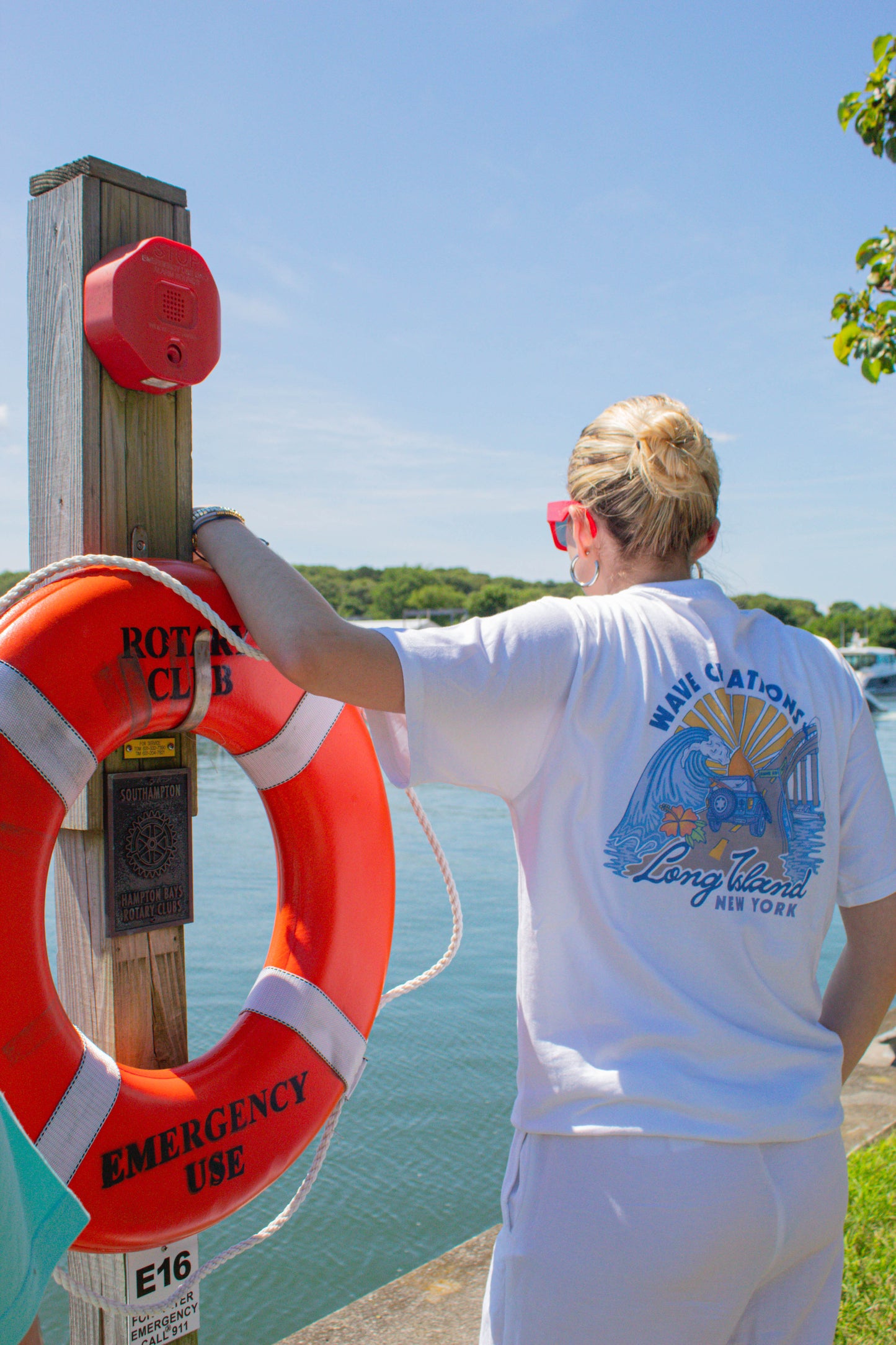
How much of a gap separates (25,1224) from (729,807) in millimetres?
654

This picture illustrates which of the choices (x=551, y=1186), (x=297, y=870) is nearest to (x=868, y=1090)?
(x=297, y=870)

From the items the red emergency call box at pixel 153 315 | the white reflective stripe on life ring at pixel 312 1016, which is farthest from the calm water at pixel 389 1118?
the red emergency call box at pixel 153 315

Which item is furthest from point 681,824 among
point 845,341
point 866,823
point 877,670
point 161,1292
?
point 877,670

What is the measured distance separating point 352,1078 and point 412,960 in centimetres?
333

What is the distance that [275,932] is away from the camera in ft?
4.91

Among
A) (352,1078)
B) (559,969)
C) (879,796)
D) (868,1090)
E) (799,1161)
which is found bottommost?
(868,1090)

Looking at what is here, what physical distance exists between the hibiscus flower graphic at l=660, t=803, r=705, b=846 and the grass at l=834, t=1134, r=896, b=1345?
1.49 meters

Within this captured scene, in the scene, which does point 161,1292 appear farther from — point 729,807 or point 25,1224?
point 729,807

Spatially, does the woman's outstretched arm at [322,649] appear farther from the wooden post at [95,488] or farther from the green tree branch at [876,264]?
the green tree branch at [876,264]

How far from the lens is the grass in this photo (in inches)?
75.3

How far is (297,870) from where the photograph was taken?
149cm

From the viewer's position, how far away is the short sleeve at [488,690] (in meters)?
0.93

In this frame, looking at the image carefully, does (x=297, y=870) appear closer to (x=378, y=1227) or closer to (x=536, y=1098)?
(x=536, y=1098)

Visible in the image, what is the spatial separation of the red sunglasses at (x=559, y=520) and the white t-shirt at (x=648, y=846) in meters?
0.16
